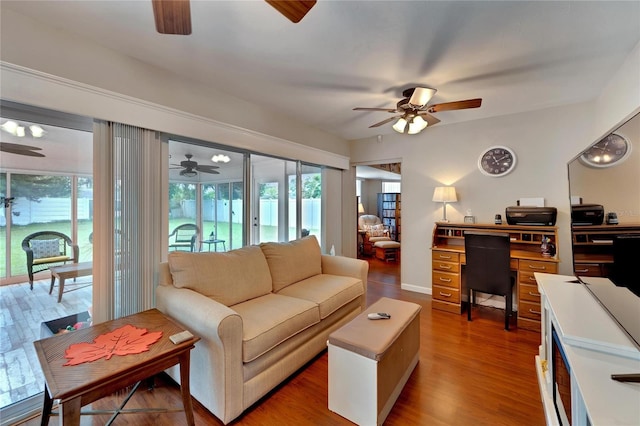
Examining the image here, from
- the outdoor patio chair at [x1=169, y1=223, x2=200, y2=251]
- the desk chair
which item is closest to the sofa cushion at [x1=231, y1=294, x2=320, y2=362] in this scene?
the outdoor patio chair at [x1=169, y1=223, x2=200, y2=251]

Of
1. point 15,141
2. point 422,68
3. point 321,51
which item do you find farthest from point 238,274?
point 422,68

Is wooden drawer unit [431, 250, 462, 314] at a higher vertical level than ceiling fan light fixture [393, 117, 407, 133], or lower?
lower

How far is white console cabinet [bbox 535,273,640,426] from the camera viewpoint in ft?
2.83

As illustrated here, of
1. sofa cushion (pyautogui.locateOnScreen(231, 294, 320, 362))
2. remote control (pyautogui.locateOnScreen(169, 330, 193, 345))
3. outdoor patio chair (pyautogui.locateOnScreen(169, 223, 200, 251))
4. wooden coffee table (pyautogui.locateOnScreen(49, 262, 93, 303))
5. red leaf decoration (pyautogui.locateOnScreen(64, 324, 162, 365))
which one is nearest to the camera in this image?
red leaf decoration (pyautogui.locateOnScreen(64, 324, 162, 365))

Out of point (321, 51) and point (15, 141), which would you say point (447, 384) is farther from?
point (15, 141)

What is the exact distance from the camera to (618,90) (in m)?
2.36

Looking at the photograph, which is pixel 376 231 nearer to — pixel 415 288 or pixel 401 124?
Result: pixel 415 288

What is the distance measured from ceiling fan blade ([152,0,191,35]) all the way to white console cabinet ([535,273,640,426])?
208 centimetres

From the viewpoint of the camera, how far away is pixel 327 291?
2564 mm

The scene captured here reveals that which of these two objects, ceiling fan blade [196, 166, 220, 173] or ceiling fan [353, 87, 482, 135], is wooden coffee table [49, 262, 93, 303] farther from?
ceiling fan [353, 87, 482, 135]

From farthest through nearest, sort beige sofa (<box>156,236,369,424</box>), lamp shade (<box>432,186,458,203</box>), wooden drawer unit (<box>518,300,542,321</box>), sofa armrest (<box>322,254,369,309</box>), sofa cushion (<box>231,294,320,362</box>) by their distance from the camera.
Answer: lamp shade (<box>432,186,458,203</box>) < sofa armrest (<box>322,254,369,309</box>) < wooden drawer unit (<box>518,300,542,321</box>) < sofa cushion (<box>231,294,320,362</box>) < beige sofa (<box>156,236,369,424</box>)

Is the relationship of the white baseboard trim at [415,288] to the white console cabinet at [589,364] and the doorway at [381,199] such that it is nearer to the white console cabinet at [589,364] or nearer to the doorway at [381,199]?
the white console cabinet at [589,364]

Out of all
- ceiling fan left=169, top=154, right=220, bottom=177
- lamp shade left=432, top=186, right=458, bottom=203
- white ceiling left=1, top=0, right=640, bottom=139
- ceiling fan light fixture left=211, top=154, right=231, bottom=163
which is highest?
white ceiling left=1, top=0, right=640, bottom=139

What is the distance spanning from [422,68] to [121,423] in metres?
3.28
